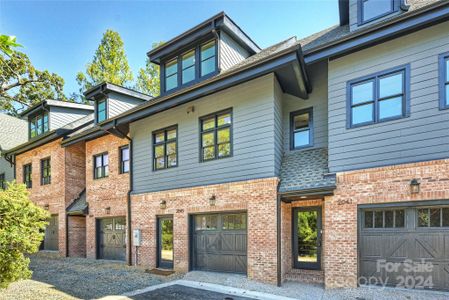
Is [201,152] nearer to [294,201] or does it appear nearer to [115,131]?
[294,201]

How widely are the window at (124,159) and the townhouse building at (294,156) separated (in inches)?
3.9

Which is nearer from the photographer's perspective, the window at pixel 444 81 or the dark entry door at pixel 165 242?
the window at pixel 444 81

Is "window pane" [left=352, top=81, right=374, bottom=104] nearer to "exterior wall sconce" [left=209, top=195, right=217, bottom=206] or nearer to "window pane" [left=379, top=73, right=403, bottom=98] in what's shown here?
"window pane" [left=379, top=73, right=403, bottom=98]

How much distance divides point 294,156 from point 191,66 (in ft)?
17.3

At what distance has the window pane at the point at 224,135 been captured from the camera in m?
9.87

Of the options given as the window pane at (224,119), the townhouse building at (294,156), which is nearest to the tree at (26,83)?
the townhouse building at (294,156)

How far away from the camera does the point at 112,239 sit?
44.5ft

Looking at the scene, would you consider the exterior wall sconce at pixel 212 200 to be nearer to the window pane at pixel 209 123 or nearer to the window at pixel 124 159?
the window pane at pixel 209 123

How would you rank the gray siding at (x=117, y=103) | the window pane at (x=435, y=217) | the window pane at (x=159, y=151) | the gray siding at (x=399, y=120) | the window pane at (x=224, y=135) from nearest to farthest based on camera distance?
the window pane at (x=435, y=217) → the gray siding at (x=399, y=120) → the window pane at (x=224, y=135) → the window pane at (x=159, y=151) → the gray siding at (x=117, y=103)

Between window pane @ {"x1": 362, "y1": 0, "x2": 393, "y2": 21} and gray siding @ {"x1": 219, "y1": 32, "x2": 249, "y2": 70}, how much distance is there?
4701 millimetres

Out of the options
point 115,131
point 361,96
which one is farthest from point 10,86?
point 361,96

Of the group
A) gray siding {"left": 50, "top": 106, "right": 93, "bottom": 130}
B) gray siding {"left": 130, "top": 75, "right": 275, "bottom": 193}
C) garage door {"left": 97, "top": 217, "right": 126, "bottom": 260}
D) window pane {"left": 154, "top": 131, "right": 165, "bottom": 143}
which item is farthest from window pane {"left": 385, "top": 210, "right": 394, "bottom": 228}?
gray siding {"left": 50, "top": 106, "right": 93, "bottom": 130}

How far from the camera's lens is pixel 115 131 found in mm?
12430

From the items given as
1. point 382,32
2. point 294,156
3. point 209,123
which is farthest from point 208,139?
point 382,32
